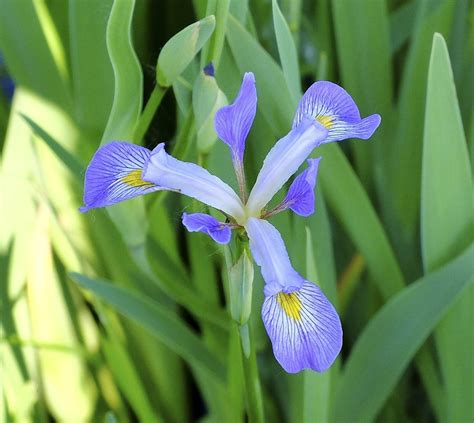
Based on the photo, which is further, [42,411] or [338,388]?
[42,411]

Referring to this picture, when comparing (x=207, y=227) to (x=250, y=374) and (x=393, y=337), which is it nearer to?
(x=250, y=374)

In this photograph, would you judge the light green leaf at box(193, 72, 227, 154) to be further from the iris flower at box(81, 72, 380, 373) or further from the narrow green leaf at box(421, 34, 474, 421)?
the narrow green leaf at box(421, 34, 474, 421)

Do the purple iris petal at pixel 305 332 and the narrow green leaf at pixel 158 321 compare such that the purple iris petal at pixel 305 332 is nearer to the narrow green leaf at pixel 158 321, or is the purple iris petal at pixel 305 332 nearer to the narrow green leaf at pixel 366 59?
the narrow green leaf at pixel 158 321

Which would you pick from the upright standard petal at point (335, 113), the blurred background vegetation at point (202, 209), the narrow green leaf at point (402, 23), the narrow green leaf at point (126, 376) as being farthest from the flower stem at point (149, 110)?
the narrow green leaf at point (402, 23)

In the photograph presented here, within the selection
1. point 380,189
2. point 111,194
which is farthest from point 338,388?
point 111,194

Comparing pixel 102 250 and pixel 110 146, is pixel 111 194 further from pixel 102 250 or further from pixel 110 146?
pixel 102 250
